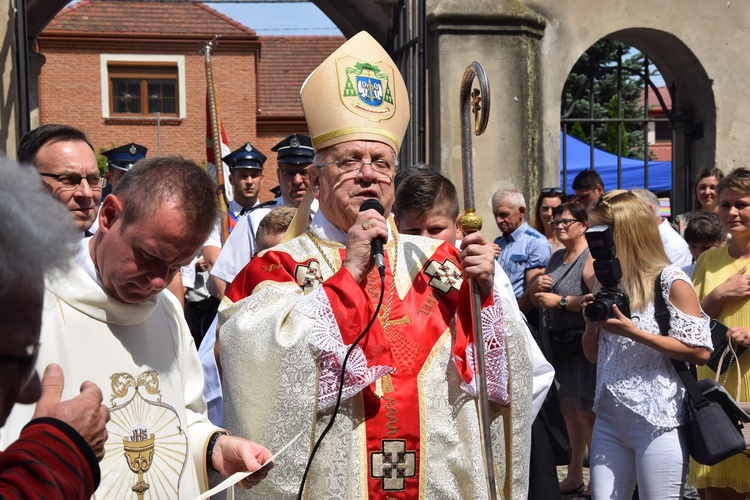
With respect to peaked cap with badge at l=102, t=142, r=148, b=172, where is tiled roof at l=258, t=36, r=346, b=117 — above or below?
above

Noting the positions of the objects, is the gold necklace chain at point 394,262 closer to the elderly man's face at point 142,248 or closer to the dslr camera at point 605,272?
the elderly man's face at point 142,248

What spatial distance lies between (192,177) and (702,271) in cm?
399

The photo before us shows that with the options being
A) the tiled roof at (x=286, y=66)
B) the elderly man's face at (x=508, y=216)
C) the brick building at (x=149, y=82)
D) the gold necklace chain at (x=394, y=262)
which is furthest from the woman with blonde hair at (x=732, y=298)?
the tiled roof at (x=286, y=66)

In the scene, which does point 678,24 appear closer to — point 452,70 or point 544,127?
point 544,127

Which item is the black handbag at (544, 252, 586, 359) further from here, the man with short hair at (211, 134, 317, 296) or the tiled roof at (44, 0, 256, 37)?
the tiled roof at (44, 0, 256, 37)

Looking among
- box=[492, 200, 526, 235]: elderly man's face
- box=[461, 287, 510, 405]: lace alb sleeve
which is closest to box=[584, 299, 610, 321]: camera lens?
box=[461, 287, 510, 405]: lace alb sleeve

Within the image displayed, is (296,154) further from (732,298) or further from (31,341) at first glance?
(31,341)

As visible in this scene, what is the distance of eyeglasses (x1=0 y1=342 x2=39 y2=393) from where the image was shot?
5.03 feet

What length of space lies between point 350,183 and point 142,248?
1.02 metres

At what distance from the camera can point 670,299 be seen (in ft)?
16.0

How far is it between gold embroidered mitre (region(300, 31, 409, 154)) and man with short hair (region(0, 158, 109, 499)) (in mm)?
2026

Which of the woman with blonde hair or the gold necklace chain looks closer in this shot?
the gold necklace chain

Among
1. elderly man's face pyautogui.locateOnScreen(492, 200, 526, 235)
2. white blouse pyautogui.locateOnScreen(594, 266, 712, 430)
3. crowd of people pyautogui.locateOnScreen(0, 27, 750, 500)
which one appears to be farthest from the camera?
elderly man's face pyautogui.locateOnScreen(492, 200, 526, 235)

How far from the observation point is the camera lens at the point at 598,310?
4.82 m
